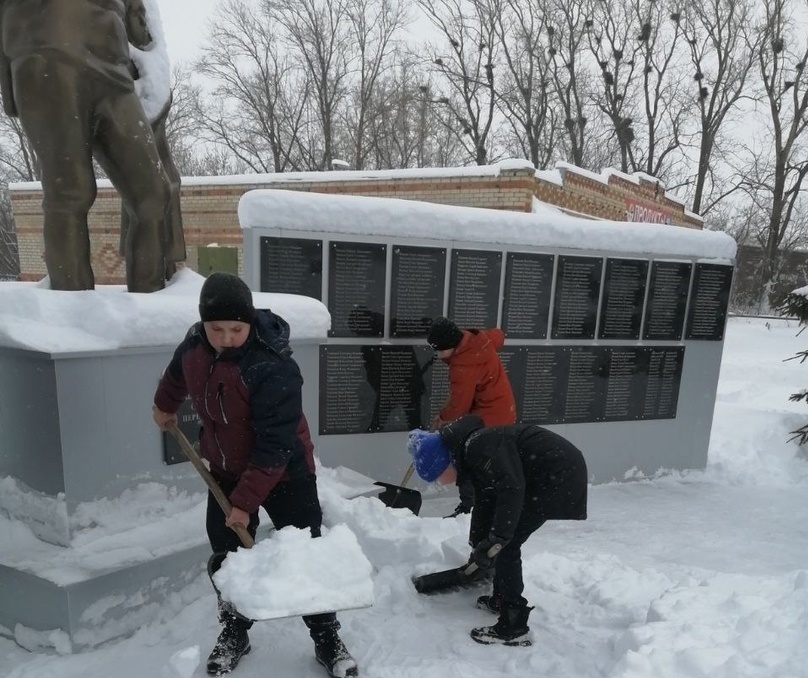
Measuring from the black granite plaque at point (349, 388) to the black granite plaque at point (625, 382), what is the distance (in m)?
2.29

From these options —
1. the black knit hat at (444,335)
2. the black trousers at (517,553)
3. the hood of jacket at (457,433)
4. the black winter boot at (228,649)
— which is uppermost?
the black knit hat at (444,335)

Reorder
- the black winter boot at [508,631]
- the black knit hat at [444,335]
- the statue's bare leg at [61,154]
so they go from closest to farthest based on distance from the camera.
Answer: the black winter boot at [508,631]
the statue's bare leg at [61,154]
the black knit hat at [444,335]

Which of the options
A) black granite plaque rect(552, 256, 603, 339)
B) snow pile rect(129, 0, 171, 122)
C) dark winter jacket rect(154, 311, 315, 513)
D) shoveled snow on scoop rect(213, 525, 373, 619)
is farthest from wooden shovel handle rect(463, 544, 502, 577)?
snow pile rect(129, 0, 171, 122)

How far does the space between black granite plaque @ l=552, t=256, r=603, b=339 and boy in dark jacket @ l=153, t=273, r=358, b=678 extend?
3174 millimetres

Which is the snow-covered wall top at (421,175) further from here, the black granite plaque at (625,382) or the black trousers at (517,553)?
the black trousers at (517,553)

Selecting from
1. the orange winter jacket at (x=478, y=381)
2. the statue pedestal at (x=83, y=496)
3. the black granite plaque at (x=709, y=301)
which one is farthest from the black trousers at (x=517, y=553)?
the black granite plaque at (x=709, y=301)

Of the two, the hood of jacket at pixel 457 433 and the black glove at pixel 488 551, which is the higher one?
the hood of jacket at pixel 457 433

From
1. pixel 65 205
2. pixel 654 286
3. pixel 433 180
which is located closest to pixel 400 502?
pixel 65 205

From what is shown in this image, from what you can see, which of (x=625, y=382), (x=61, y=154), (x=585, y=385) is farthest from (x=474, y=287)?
(x=61, y=154)

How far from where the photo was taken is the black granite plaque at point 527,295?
15.3 ft

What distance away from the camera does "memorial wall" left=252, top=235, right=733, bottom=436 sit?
414 cm

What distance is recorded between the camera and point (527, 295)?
186 inches

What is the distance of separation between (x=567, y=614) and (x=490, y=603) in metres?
0.38

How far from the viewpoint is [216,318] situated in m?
1.97
